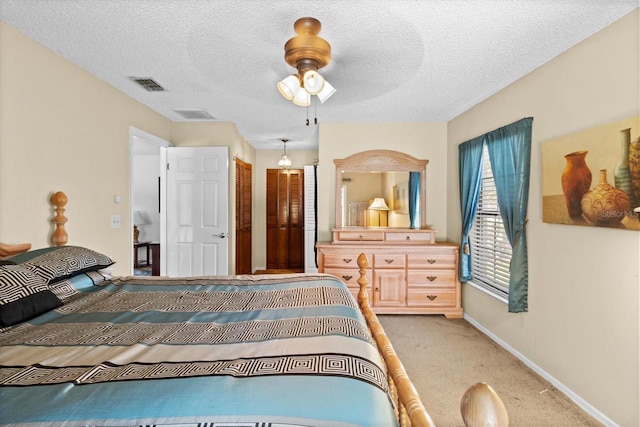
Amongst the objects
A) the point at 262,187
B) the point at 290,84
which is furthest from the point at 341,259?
the point at 262,187

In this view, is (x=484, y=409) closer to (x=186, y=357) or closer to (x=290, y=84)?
(x=186, y=357)

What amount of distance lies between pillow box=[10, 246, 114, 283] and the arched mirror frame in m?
2.87

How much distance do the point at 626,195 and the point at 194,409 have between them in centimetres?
232

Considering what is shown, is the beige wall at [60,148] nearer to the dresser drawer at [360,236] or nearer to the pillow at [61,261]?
the pillow at [61,261]

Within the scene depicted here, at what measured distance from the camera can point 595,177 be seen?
1.98 meters

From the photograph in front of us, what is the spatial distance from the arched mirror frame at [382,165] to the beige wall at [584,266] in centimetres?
147

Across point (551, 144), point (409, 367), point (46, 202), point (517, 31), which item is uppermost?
point (517, 31)

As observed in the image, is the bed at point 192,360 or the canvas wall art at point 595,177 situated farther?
the canvas wall art at point 595,177

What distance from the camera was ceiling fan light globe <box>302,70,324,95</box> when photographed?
1.90 m

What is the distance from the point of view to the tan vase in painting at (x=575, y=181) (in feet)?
6.79

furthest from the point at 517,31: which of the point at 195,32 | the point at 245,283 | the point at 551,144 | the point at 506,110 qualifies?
the point at 245,283

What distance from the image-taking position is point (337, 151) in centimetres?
440

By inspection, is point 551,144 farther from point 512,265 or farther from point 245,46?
point 245,46

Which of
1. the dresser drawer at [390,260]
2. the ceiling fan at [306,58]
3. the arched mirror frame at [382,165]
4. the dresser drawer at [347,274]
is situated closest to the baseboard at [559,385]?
the dresser drawer at [390,260]
